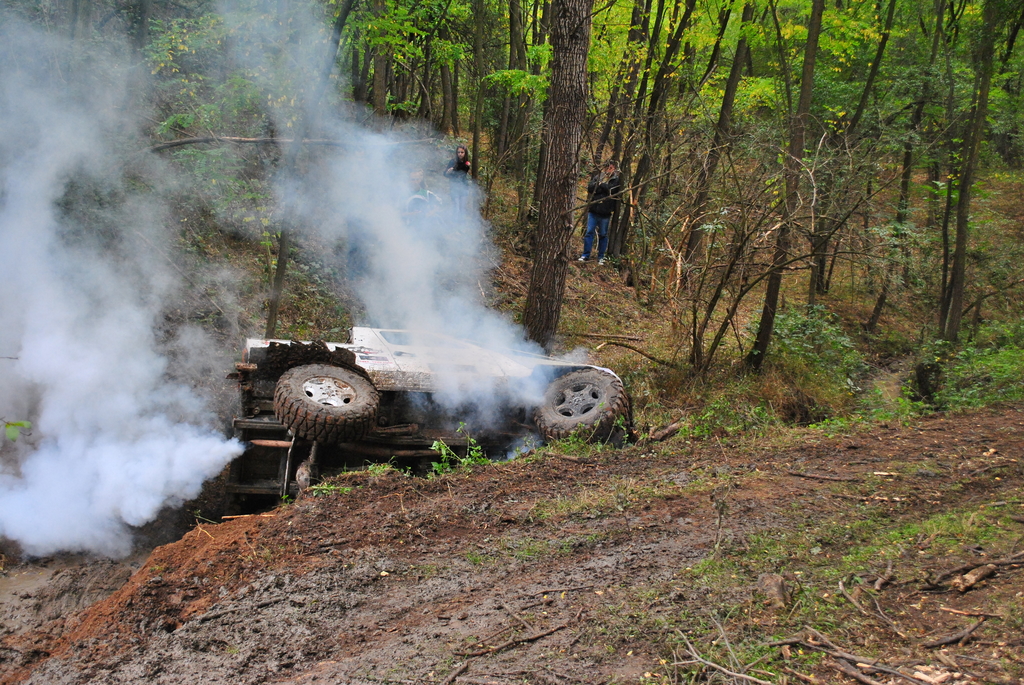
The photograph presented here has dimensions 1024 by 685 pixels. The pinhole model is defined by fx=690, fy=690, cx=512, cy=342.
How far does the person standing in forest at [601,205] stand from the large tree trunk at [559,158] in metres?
2.67

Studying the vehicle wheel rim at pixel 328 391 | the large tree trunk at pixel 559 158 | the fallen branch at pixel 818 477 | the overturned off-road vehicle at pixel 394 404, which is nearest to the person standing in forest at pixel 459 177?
the large tree trunk at pixel 559 158

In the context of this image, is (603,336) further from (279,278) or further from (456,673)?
(456,673)

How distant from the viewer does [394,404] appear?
7.44 metres

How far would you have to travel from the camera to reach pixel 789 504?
17.6 ft

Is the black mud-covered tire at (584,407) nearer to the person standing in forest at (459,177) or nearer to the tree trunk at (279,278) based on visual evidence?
the tree trunk at (279,278)

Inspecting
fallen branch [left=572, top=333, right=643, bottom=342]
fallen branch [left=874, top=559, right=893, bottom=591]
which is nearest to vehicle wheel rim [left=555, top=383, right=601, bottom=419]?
fallen branch [left=572, top=333, right=643, bottom=342]

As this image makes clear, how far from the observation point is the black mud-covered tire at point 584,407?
7.42 m

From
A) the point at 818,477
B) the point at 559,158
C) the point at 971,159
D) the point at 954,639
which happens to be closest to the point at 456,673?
the point at 954,639

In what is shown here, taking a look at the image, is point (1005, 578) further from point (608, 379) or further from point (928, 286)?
point (928, 286)

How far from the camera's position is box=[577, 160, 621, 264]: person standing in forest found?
12.9 metres

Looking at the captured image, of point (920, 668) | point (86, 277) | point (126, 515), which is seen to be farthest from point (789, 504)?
point (86, 277)

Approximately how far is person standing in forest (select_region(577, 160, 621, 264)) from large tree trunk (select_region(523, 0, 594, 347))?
2672mm

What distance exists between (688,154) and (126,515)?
32.1 feet

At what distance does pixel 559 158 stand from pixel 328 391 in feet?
13.3
